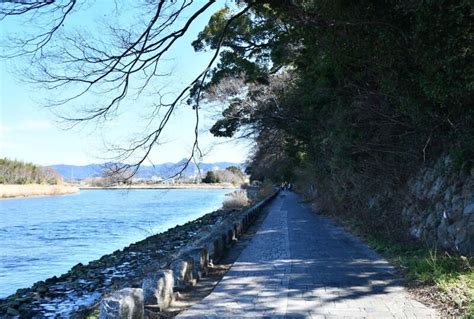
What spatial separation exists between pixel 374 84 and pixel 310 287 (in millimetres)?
6757

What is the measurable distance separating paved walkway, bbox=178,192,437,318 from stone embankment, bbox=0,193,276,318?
588 millimetres

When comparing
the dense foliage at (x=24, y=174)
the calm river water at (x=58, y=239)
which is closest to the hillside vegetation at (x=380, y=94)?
the calm river water at (x=58, y=239)

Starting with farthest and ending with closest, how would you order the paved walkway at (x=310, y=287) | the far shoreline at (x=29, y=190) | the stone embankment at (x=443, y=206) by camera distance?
the far shoreline at (x=29, y=190), the stone embankment at (x=443, y=206), the paved walkway at (x=310, y=287)

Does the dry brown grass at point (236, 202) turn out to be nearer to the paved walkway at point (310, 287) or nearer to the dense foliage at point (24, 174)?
the paved walkway at point (310, 287)

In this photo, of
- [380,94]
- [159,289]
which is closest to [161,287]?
[159,289]

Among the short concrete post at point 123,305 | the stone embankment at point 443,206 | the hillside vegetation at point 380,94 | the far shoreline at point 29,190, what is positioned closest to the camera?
the short concrete post at point 123,305

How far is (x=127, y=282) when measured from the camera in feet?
29.1

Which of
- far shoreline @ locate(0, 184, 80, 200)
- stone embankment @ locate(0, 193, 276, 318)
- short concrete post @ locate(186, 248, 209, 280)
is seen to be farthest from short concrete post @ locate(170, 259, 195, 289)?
far shoreline @ locate(0, 184, 80, 200)

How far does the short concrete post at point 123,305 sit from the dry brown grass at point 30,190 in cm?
7011

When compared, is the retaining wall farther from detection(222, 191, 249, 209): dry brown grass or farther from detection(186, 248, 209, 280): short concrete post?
detection(222, 191, 249, 209): dry brown grass

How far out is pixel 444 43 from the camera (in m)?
7.40

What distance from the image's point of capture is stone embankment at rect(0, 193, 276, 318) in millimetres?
6359

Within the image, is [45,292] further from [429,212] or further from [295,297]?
[429,212]

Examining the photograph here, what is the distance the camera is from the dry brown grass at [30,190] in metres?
69.6
